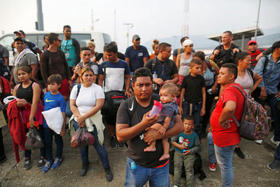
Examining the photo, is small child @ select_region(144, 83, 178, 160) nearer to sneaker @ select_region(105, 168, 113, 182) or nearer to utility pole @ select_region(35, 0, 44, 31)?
sneaker @ select_region(105, 168, 113, 182)

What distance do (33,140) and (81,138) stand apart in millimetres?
1031

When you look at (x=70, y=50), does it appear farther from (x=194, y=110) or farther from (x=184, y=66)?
(x=194, y=110)

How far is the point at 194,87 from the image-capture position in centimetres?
337

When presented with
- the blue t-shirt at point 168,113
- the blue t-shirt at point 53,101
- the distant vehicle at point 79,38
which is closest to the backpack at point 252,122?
the blue t-shirt at point 168,113

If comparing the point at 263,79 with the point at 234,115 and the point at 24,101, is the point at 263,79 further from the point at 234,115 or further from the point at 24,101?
the point at 24,101

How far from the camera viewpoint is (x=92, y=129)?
8.65ft

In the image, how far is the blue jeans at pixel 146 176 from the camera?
5.37ft

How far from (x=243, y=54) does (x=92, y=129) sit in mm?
2925

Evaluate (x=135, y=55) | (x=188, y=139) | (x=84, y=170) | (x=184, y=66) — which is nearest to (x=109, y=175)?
(x=84, y=170)

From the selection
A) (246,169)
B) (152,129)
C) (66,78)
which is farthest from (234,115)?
(66,78)

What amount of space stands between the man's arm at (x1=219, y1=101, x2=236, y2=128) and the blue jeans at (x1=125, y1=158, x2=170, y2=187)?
910 mm

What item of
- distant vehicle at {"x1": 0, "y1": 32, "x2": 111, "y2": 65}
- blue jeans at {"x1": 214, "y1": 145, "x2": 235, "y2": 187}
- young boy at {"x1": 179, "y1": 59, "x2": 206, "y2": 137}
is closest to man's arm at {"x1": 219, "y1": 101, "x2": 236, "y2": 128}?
blue jeans at {"x1": 214, "y1": 145, "x2": 235, "y2": 187}

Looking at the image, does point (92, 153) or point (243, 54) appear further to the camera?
point (92, 153)

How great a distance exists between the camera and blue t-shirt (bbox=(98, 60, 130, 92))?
11.2ft
